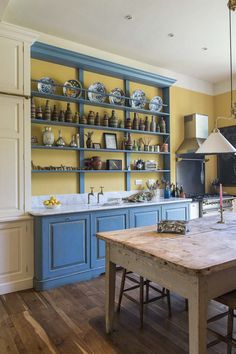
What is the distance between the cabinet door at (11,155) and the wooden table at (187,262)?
57.4 inches

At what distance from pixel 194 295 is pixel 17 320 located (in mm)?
1821

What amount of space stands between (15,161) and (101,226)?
1357 millimetres

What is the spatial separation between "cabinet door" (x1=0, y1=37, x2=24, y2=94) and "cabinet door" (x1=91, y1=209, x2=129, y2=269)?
1.82m

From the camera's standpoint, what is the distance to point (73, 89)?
3871 mm

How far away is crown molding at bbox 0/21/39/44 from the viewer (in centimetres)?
304

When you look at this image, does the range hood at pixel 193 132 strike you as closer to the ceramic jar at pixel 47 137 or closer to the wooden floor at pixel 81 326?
the ceramic jar at pixel 47 137

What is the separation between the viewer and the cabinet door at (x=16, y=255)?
307 cm

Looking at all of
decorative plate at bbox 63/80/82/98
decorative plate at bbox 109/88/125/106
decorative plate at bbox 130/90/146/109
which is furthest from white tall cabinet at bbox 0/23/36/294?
decorative plate at bbox 130/90/146/109

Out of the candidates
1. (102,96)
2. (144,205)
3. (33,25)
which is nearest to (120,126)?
(102,96)

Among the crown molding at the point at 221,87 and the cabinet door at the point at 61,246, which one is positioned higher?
the crown molding at the point at 221,87

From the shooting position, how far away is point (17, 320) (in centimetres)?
251

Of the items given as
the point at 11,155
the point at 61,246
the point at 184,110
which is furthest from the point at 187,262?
the point at 184,110

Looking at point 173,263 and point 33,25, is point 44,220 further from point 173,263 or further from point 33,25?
point 33,25

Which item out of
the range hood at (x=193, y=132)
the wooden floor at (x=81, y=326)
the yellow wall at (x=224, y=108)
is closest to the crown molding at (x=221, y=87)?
the yellow wall at (x=224, y=108)
